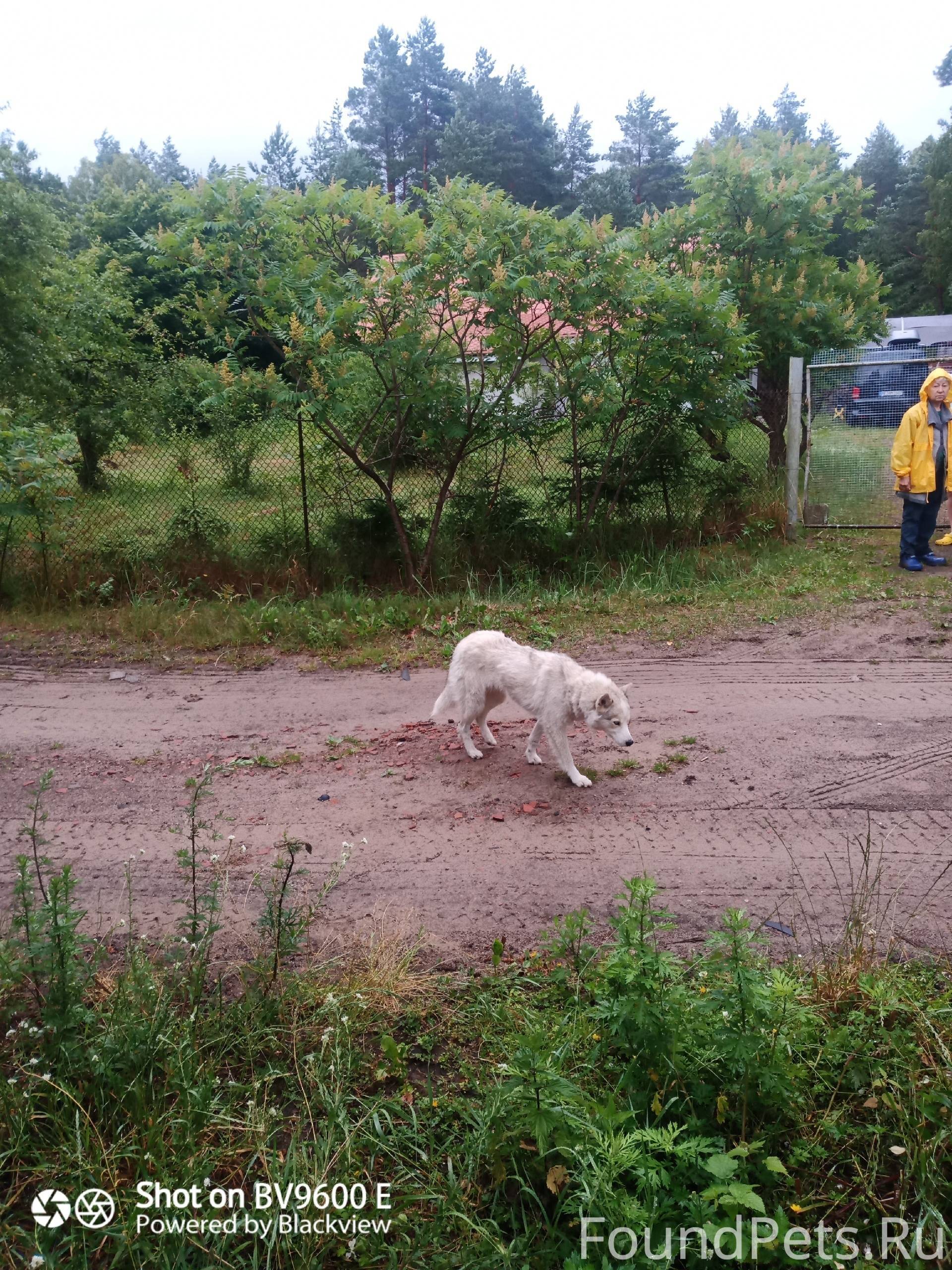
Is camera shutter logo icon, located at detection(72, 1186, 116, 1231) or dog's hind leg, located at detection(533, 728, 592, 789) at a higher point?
dog's hind leg, located at detection(533, 728, 592, 789)

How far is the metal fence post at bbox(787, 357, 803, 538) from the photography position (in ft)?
36.7

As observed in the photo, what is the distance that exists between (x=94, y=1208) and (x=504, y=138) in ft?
156

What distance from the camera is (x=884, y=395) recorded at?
1216 cm

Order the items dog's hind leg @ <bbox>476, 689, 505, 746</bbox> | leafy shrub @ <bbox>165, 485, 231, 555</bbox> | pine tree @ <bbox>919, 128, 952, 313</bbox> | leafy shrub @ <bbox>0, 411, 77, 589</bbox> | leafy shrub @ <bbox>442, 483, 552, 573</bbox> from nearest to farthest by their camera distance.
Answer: dog's hind leg @ <bbox>476, 689, 505, 746</bbox> → leafy shrub @ <bbox>0, 411, 77, 589</bbox> → leafy shrub @ <bbox>165, 485, 231, 555</bbox> → leafy shrub @ <bbox>442, 483, 552, 573</bbox> → pine tree @ <bbox>919, 128, 952, 313</bbox>

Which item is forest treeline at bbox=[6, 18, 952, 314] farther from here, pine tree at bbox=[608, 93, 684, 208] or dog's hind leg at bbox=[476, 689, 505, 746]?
dog's hind leg at bbox=[476, 689, 505, 746]

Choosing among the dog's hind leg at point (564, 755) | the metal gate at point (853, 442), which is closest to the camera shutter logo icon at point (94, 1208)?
the dog's hind leg at point (564, 755)

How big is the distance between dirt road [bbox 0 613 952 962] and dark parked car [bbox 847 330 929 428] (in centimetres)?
532

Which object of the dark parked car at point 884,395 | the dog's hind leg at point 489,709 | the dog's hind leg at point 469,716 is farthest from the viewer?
the dark parked car at point 884,395

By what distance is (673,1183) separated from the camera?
258cm

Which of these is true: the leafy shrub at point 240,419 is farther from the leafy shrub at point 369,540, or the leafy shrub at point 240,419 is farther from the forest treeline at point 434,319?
the leafy shrub at point 369,540

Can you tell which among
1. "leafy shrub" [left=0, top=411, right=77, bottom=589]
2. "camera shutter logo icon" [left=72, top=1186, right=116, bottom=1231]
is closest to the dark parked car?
"leafy shrub" [left=0, top=411, right=77, bottom=589]

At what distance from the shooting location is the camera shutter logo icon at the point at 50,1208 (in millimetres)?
2512

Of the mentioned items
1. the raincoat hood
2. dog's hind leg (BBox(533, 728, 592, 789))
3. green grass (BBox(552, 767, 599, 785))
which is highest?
the raincoat hood

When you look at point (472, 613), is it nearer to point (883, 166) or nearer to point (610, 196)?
point (610, 196)
